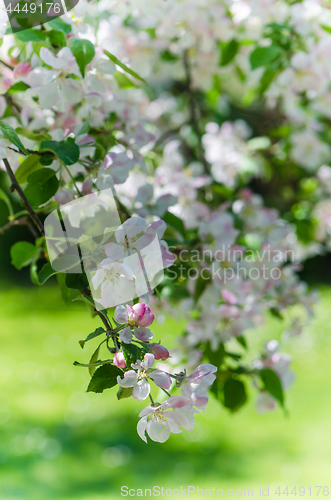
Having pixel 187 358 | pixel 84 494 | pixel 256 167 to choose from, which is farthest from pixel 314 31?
pixel 84 494

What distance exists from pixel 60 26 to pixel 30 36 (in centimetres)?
5

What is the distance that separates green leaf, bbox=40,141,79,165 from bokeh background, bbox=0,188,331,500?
635 mm

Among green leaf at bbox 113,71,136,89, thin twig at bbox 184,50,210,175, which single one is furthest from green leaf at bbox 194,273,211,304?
thin twig at bbox 184,50,210,175

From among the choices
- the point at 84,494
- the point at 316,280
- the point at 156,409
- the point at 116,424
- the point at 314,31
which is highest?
the point at 314,31

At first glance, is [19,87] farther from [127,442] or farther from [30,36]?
[127,442]

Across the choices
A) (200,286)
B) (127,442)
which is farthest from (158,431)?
(127,442)

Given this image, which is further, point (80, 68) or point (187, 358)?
point (187, 358)

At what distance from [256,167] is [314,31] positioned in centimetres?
48

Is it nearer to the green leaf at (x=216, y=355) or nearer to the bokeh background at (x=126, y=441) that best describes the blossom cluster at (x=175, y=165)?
the green leaf at (x=216, y=355)

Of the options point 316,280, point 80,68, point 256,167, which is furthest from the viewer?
point 316,280

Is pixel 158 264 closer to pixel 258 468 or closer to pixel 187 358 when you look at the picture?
pixel 187 358

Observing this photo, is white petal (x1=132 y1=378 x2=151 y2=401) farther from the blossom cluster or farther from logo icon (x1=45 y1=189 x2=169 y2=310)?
logo icon (x1=45 y1=189 x2=169 y2=310)

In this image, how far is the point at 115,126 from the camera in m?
1.02

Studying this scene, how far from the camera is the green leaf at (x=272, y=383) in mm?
1062
